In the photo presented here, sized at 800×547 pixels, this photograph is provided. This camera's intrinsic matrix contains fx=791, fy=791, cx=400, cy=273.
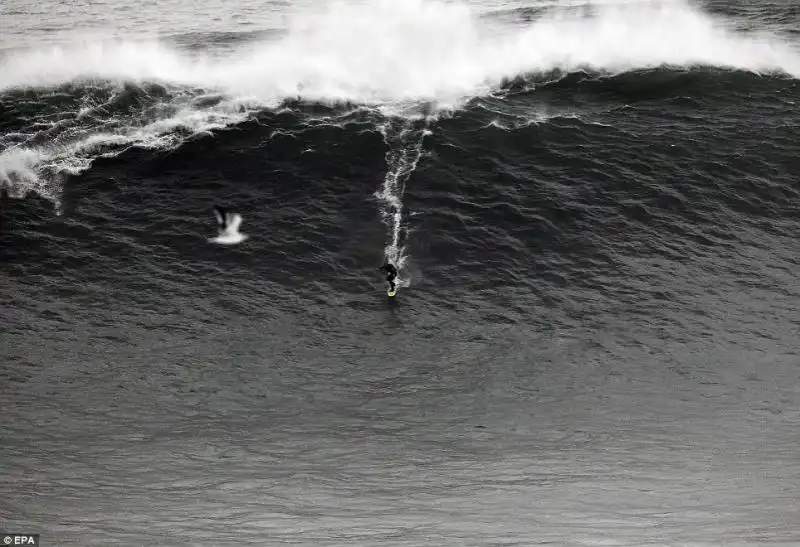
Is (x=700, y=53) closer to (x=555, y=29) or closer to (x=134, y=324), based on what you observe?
(x=555, y=29)

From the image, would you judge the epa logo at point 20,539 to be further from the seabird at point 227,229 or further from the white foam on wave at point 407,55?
the white foam on wave at point 407,55

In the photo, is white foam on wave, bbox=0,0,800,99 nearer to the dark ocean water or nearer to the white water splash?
the dark ocean water

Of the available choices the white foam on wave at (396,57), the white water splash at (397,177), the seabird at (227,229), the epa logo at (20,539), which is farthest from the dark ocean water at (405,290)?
the seabird at (227,229)

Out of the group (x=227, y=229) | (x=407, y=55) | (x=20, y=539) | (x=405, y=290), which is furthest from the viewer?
(x=407, y=55)

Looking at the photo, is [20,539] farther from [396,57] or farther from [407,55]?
[407,55]

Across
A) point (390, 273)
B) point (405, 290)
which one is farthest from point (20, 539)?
point (405, 290)

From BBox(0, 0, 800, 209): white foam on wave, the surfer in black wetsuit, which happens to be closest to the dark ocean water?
BBox(0, 0, 800, 209): white foam on wave
